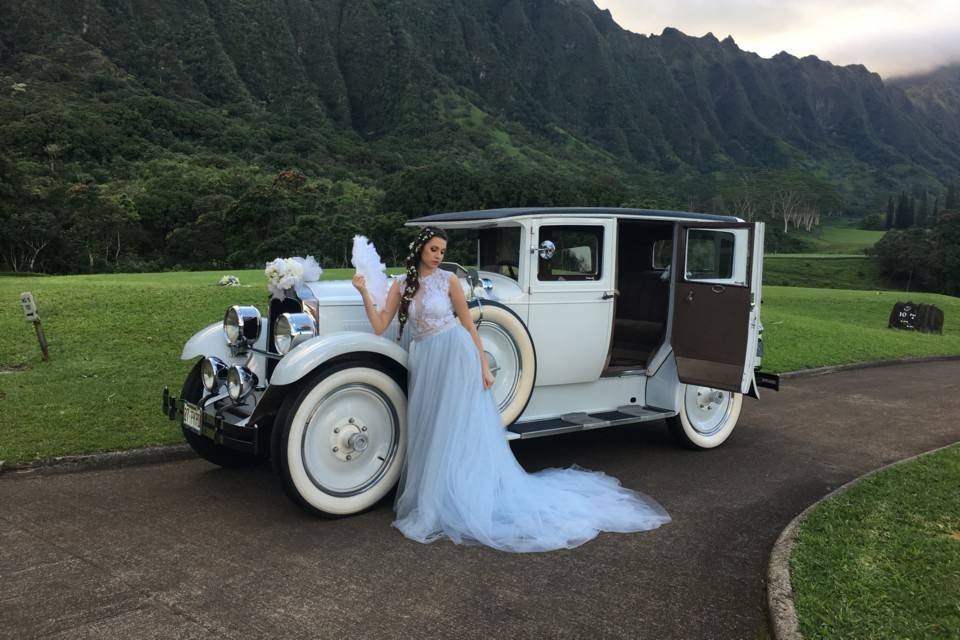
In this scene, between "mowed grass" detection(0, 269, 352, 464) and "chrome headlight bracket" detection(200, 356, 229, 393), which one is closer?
"chrome headlight bracket" detection(200, 356, 229, 393)

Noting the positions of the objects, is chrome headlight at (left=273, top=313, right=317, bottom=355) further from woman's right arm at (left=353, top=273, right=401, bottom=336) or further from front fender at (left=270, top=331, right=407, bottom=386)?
woman's right arm at (left=353, top=273, right=401, bottom=336)

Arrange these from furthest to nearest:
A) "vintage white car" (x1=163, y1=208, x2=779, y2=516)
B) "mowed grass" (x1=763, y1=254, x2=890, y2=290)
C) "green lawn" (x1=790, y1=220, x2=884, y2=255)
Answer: "green lawn" (x1=790, y1=220, x2=884, y2=255)
"mowed grass" (x1=763, y1=254, x2=890, y2=290)
"vintage white car" (x1=163, y1=208, x2=779, y2=516)

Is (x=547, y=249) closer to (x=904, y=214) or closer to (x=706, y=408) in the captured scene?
(x=706, y=408)

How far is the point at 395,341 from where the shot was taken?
5.16 meters

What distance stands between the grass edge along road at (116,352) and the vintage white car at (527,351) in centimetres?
137

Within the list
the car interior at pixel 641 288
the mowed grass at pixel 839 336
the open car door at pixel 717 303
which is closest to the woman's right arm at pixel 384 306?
the car interior at pixel 641 288

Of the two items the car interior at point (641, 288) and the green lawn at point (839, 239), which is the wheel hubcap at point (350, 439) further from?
the green lawn at point (839, 239)

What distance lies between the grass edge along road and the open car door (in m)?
4.83

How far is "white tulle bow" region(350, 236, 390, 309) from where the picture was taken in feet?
15.8

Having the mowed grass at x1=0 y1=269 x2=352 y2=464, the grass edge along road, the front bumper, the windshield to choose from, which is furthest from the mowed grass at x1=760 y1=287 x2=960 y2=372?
the mowed grass at x1=0 y1=269 x2=352 y2=464

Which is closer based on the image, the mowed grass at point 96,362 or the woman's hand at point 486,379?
the woman's hand at point 486,379

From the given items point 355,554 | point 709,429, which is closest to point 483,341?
→ point 355,554

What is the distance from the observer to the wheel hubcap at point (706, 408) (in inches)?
260

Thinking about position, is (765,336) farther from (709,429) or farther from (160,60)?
(160,60)
